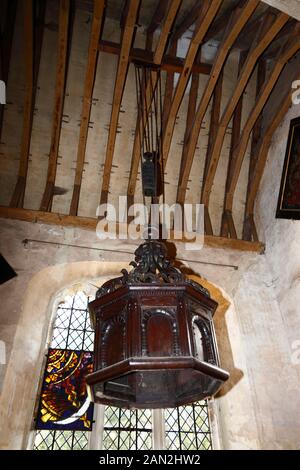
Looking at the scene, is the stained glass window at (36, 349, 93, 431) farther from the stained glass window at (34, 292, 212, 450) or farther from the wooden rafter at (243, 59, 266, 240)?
the wooden rafter at (243, 59, 266, 240)

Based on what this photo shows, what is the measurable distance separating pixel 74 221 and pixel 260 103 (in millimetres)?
2692

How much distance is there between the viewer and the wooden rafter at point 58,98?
4062mm

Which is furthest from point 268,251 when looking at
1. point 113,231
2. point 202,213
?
point 113,231

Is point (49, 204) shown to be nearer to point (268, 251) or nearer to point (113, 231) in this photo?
point (113, 231)

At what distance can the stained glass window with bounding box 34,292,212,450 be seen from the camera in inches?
146

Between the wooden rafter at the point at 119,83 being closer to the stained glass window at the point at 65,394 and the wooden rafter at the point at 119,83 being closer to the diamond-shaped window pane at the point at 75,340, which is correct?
the diamond-shaped window pane at the point at 75,340

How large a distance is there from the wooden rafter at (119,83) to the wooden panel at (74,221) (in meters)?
0.45

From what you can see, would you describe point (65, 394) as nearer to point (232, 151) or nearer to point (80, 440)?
point (80, 440)

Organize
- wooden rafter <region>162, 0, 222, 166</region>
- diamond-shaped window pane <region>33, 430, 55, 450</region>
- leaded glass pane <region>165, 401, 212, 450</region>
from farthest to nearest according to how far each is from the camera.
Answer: wooden rafter <region>162, 0, 222, 166</region> < leaded glass pane <region>165, 401, 212, 450</region> < diamond-shaped window pane <region>33, 430, 55, 450</region>

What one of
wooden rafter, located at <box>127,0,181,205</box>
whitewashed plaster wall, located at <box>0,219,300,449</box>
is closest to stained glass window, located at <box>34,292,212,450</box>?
whitewashed plaster wall, located at <box>0,219,300,449</box>

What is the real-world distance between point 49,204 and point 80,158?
0.69 metres

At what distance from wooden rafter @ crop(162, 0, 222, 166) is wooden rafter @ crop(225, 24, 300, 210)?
0.93 m

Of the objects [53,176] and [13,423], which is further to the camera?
[53,176]

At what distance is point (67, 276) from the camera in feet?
15.3
